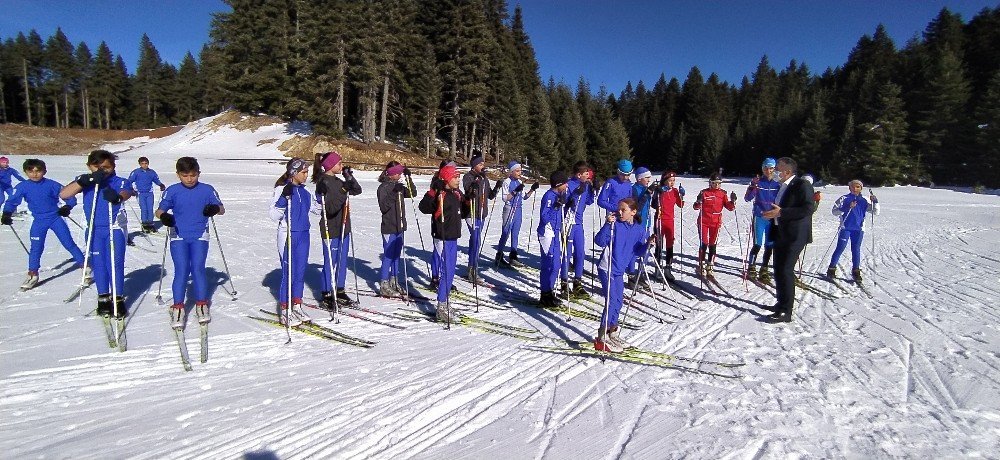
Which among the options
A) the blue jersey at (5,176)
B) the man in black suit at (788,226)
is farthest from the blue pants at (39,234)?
the man in black suit at (788,226)

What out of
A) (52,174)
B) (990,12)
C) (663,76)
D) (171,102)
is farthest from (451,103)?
(663,76)

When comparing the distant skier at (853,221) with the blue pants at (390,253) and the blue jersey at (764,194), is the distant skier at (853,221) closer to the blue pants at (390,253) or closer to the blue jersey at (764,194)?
the blue jersey at (764,194)

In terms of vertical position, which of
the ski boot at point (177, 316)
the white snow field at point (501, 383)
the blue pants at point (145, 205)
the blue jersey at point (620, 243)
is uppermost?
the blue jersey at point (620, 243)

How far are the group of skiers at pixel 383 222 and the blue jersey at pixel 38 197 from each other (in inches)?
0.6

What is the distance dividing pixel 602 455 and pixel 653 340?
9.84ft

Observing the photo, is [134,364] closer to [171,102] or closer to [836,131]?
[836,131]

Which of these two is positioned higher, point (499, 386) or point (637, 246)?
point (637, 246)

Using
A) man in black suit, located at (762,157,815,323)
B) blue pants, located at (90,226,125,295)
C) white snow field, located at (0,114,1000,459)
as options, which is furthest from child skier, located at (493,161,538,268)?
blue pants, located at (90,226,125,295)

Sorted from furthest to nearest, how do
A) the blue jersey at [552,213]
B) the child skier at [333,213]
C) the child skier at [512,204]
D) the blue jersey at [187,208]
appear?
the child skier at [512,204] → the blue jersey at [552,213] → the child skier at [333,213] → the blue jersey at [187,208]

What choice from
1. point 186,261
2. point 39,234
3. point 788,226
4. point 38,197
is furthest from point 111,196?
point 788,226

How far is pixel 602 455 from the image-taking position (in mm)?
3801

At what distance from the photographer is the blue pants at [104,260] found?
20.3 ft

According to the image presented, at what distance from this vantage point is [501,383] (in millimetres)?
5004

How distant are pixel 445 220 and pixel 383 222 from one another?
1587 millimetres
